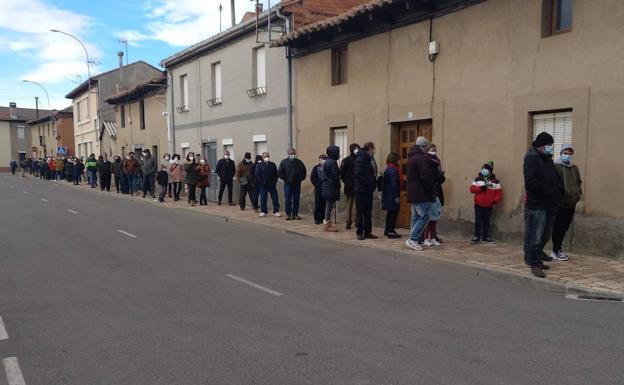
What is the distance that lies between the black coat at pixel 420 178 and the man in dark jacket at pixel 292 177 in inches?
191

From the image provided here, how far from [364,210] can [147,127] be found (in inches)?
782

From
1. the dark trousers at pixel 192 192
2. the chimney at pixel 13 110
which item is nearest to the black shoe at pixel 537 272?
the dark trousers at pixel 192 192

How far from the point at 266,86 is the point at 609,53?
1064 cm

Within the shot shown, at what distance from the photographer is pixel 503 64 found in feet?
30.9

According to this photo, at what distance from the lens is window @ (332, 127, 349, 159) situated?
13.7 metres

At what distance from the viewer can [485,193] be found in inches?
366

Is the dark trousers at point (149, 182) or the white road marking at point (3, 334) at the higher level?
the dark trousers at point (149, 182)

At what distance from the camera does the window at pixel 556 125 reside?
8.60 m

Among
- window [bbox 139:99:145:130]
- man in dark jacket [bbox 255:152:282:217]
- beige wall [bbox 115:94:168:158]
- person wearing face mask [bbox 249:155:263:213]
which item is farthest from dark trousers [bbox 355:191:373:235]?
window [bbox 139:99:145:130]

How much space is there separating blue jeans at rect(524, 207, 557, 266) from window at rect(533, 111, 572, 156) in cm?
205

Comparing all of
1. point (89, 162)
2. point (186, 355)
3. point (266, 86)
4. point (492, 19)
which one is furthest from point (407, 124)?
point (89, 162)

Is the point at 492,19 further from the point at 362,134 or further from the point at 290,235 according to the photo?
the point at 290,235

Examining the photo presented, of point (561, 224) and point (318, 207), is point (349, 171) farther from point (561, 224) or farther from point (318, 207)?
point (561, 224)

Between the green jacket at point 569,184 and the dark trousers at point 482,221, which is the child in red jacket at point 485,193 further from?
the green jacket at point 569,184
